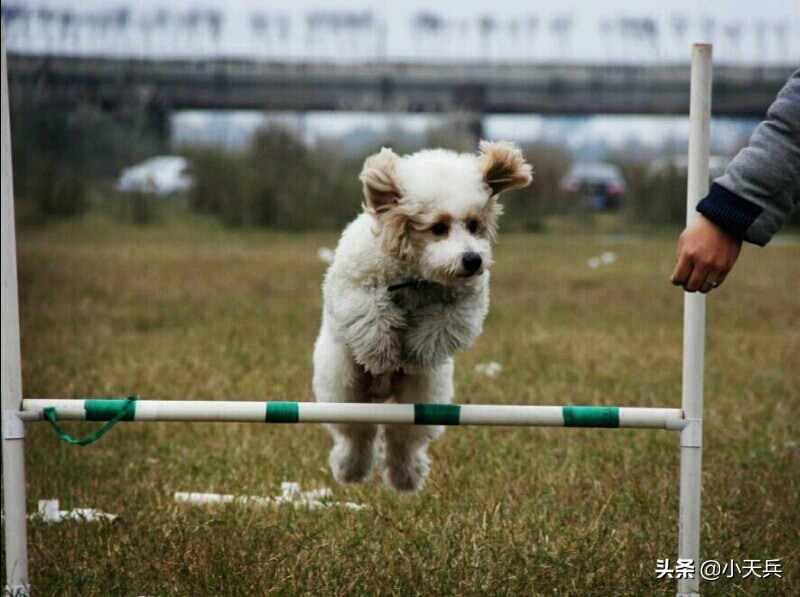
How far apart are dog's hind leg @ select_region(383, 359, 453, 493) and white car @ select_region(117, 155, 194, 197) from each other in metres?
17.6

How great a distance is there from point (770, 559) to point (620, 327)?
17.2 ft

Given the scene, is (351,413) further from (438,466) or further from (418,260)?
(438,466)

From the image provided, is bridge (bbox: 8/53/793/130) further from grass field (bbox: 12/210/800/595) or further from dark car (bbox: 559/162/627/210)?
grass field (bbox: 12/210/800/595)

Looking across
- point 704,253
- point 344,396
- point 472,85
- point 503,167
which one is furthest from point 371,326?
point 472,85

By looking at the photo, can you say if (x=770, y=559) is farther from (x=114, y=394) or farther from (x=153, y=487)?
(x=114, y=394)

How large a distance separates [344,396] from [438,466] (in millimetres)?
1033

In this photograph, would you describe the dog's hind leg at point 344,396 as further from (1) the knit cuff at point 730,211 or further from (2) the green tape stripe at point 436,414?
(1) the knit cuff at point 730,211

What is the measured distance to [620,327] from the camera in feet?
30.2

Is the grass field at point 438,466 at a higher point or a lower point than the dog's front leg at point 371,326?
lower

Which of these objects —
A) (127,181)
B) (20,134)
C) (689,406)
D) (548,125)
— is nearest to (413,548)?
(689,406)

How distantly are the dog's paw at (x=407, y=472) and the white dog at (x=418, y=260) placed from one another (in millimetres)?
467

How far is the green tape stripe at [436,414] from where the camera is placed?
11.1 ft

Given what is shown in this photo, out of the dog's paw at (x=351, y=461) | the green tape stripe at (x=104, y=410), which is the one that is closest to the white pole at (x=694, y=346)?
the dog's paw at (x=351, y=461)

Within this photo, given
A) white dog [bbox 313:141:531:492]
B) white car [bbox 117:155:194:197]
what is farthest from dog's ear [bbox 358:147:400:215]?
white car [bbox 117:155:194:197]
